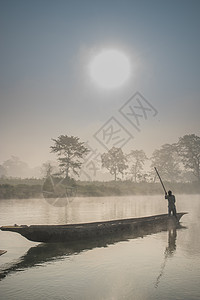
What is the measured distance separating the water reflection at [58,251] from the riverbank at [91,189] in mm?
29641

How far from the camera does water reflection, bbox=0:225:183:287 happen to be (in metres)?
9.62

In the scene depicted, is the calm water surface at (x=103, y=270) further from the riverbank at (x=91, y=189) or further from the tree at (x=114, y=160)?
the tree at (x=114, y=160)

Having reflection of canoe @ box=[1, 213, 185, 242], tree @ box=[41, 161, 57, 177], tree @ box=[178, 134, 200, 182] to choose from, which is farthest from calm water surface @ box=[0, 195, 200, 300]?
tree @ box=[178, 134, 200, 182]

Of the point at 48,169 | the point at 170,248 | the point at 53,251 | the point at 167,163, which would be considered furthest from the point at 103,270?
the point at 167,163

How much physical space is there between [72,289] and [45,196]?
121ft

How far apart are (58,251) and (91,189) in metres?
38.8

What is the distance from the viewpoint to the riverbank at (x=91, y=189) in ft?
137

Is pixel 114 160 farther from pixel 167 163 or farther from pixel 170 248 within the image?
pixel 170 248

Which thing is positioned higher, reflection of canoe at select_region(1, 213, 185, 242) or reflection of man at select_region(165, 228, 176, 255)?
reflection of canoe at select_region(1, 213, 185, 242)

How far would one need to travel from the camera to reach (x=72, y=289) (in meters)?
7.58

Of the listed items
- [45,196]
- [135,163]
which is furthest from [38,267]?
[135,163]

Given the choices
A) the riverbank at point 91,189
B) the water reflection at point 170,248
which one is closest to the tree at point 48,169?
the riverbank at point 91,189

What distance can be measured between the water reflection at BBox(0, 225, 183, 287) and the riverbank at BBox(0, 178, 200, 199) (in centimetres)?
2964

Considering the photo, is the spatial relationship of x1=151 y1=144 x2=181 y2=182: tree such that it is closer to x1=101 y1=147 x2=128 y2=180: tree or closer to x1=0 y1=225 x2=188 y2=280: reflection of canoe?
x1=101 y1=147 x2=128 y2=180: tree
